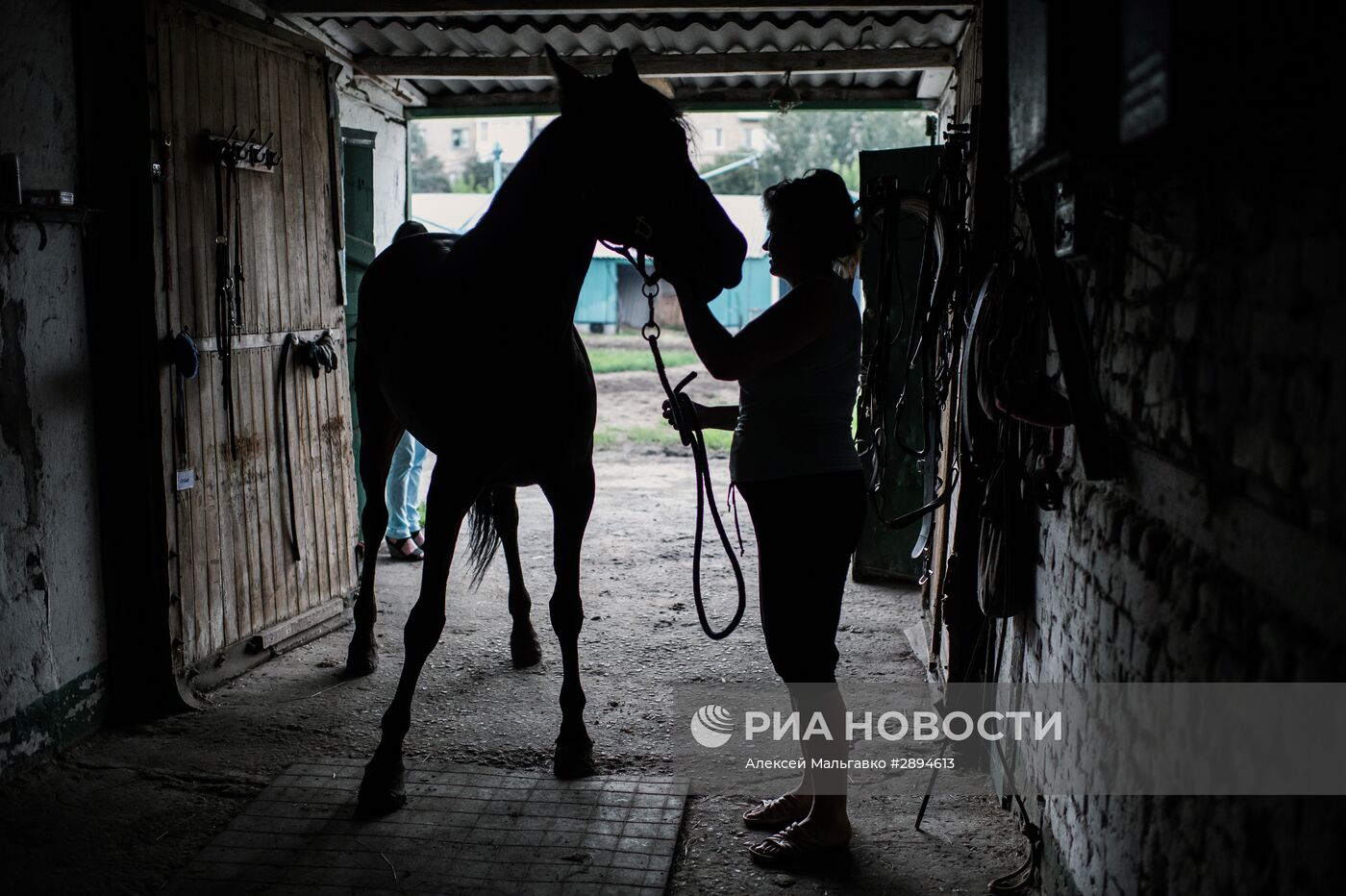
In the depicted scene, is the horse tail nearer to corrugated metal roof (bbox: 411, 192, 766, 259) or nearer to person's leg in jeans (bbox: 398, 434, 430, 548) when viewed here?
person's leg in jeans (bbox: 398, 434, 430, 548)

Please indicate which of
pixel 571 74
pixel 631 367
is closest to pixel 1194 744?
pixel 571 74

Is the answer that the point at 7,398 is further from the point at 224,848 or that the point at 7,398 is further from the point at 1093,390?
the point at 1093,390

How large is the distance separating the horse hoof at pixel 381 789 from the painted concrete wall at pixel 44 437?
1143mm

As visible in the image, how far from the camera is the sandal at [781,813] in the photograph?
2883 millimetres

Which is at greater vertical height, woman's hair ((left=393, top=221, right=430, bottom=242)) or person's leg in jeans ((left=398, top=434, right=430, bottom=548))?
woman's hair ((left=393, top=221, right=430, bottom=242))

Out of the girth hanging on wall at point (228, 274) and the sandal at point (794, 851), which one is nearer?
the sandal at point (794, 851)

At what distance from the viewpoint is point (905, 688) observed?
13.0 feet

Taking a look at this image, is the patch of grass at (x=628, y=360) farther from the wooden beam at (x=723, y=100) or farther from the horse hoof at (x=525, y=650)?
the horse hoof at (x=525, y=650)

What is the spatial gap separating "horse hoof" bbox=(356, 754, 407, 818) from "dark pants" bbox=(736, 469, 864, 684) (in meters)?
1.25

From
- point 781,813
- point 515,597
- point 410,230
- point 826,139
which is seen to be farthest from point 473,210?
point 781,813

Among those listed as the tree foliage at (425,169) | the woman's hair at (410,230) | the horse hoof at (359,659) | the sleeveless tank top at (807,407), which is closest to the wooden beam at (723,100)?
the woman's hair at (410,230)

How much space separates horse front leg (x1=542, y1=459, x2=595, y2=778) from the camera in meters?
3.26

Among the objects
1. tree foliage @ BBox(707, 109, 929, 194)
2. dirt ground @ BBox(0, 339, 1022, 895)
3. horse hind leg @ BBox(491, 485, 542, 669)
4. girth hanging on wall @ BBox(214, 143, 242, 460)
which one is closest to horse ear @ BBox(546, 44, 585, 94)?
girth hanging on wall @ BBox(214, 143, 242, 460)

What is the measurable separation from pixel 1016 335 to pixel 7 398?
2985mm
